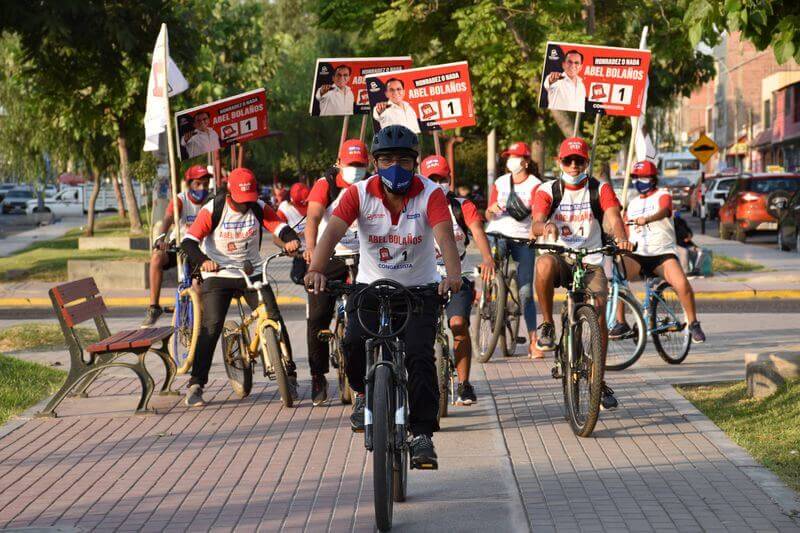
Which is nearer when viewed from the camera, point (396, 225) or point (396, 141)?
point (396, 141)

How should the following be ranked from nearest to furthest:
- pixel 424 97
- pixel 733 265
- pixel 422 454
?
pixel 422 454 → pixel 424 97 → pixel 733 265

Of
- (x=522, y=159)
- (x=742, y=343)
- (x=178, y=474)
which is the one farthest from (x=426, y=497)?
(x=742, y=343)

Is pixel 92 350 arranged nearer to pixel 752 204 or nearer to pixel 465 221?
pixel 465 221

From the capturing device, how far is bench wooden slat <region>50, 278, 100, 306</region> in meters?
9.15

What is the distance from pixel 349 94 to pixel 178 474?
301 inches

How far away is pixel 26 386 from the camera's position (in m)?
10.2

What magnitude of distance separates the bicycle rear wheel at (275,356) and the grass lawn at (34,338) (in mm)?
4447

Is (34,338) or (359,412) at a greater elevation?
(359,412)

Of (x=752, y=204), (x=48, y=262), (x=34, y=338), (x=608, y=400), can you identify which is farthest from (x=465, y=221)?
(x=752, y=204)

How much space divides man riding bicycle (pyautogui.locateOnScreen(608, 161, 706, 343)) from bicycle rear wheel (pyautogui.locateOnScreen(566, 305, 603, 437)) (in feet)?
9.85

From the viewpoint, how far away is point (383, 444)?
5.61 metres

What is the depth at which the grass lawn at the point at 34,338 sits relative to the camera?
42.9ft

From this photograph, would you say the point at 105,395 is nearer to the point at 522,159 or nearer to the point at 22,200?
the point at 522,159

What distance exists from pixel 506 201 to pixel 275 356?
325cm
